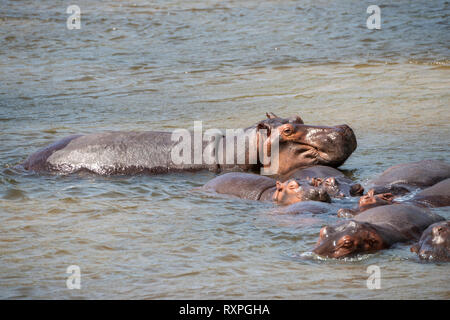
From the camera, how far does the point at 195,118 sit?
10594 millimetres

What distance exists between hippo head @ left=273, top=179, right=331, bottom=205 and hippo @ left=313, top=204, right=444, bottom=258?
2.58ft

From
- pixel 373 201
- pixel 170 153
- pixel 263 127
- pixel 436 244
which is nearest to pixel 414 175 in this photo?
pixel 373 201

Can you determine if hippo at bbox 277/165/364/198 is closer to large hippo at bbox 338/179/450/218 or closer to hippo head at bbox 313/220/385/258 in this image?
large hippo at bbox 338/179/450/218

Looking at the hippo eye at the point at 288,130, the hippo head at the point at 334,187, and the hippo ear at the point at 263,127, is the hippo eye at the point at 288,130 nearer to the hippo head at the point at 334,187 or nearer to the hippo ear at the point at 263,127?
the hippo ear at the point at 263,127

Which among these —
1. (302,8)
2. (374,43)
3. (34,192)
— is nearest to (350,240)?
(34,192)

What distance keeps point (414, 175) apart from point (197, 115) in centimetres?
436

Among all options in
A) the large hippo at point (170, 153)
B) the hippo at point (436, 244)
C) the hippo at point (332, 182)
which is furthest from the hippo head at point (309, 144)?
the hippo at point (436, 244)

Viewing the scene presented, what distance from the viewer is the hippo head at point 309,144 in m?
7.71

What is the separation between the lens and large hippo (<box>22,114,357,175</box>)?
785 centimetres

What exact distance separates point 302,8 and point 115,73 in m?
6.74

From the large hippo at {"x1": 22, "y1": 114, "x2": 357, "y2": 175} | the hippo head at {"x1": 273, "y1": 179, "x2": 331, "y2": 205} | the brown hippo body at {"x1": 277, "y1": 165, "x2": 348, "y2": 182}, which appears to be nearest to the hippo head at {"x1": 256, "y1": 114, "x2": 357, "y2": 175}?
the large hippo at {"x1": 22, "y1": 114, "x2": 357, "y2": 175}

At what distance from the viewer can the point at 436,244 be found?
503 centimetres

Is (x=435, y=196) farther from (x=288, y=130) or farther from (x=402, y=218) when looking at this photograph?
(x=288, y=130)
